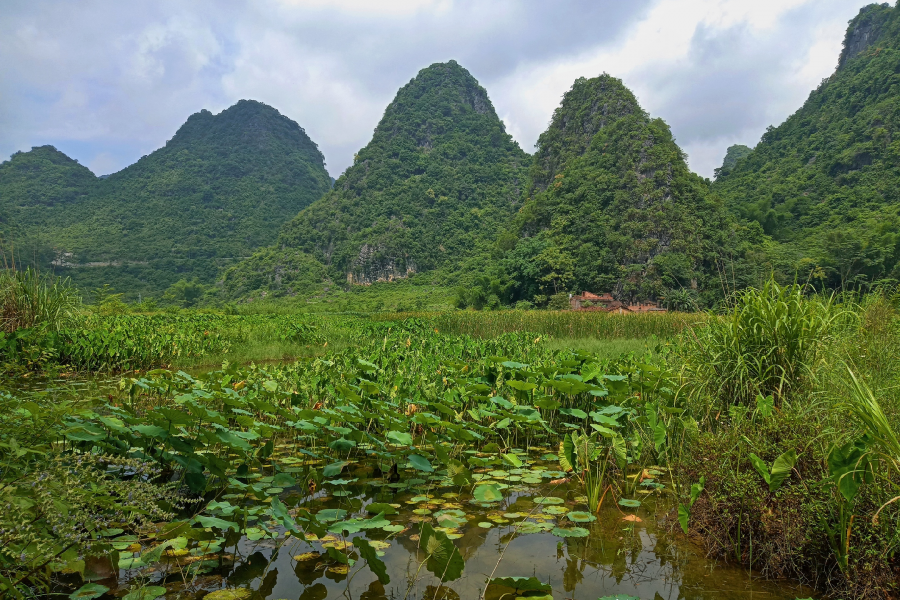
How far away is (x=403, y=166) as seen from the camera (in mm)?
84625

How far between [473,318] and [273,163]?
113057 millimetres

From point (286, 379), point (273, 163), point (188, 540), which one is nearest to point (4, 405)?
point (188, 540)

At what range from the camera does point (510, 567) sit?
273 cm

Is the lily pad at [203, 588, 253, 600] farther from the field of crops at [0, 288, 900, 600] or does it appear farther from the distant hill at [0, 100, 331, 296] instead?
the distant hill at [0, 100, 331, 296]

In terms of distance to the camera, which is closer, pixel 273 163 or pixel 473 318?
pixel 473 318

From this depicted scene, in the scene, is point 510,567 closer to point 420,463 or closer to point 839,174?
point 420,463

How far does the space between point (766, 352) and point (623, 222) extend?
44069 mm

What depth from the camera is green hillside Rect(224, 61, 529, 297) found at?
70.2 meters

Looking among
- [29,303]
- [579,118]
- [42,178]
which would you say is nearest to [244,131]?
[42,178]

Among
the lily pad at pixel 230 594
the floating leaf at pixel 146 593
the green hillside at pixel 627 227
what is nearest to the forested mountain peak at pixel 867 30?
the green hillside at pixel 627 227

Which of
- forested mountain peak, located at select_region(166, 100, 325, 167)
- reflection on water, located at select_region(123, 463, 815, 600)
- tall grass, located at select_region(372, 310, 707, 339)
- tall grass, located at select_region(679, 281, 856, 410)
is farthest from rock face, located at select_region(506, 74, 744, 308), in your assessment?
forested mountain peak, located at select_region(166, 100, 325, 167)

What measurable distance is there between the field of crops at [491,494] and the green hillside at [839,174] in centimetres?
3788

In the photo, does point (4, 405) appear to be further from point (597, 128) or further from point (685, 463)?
point (597, 128)

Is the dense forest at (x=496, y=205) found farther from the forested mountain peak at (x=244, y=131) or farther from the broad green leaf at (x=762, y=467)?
the broad green leaf at (x=762, y=467)
